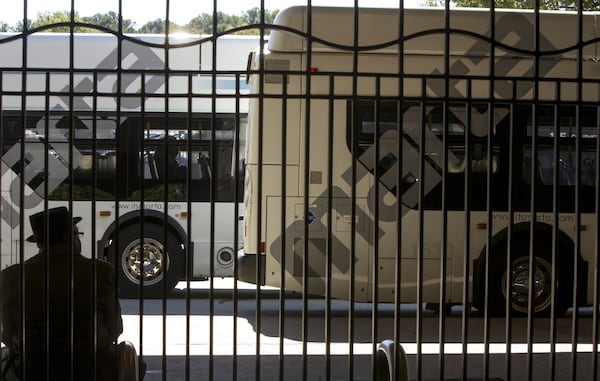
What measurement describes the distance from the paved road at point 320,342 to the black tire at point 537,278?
297 millimetres

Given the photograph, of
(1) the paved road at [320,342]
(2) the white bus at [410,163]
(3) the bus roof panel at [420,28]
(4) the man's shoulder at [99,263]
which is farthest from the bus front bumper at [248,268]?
(4) the man's shoulder at [99,263]

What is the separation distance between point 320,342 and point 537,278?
3086 mm

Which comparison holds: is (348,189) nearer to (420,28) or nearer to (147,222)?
(420,28)

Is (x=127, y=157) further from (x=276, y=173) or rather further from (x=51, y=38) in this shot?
(x=276, y=173)

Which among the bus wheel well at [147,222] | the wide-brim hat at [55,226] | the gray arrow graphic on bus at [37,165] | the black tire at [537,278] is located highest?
the gray arrow graphic on bus at [37,165]

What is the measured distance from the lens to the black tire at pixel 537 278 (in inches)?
386

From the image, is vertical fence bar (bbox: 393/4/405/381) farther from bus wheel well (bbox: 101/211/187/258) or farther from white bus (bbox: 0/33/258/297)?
bus wheel well (bbox: 101/211/187/258)

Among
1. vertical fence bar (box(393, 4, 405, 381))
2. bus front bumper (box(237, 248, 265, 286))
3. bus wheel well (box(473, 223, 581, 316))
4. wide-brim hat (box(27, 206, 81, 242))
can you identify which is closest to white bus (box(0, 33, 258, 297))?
bus front bumper (box(237, 248, 265, 286))

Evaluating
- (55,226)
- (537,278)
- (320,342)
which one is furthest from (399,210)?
(537,278)

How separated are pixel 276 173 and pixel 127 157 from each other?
3210 millimetres

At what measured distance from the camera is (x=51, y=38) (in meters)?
11.7

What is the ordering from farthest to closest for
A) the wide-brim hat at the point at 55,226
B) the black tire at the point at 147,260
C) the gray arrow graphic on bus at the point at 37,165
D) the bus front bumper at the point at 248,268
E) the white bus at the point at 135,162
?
the black tire at the point at 147,260
the white bus at the point at 135,162
the gray arrow graphic on bus at the point at 37,165
the bus front bumper at the point at 248,268
the wide-brim hat at the point at 55,226

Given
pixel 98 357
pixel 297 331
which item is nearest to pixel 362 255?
pixel 297 331

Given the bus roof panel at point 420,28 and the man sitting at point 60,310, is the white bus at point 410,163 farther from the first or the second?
the man sitting at point 60,310
